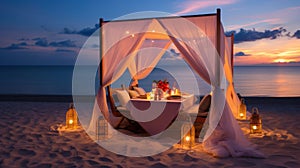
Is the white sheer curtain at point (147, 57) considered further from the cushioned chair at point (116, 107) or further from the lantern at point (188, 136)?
the lantern at point (188, 136)

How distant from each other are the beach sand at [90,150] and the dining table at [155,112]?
87 cm

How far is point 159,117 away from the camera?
16.7 feet

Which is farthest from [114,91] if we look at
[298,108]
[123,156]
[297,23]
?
[297,23]

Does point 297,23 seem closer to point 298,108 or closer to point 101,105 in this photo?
point 298,108

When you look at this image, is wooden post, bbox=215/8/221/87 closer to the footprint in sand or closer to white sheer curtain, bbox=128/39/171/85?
white sheer curtain, bbox=128/39/171/85

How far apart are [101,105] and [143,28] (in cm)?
172

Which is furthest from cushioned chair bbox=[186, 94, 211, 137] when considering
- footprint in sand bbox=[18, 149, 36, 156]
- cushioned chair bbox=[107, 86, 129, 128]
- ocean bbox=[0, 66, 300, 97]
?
footprint in sand bbox=[18, 149, 36, 156]

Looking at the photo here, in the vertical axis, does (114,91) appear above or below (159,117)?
above

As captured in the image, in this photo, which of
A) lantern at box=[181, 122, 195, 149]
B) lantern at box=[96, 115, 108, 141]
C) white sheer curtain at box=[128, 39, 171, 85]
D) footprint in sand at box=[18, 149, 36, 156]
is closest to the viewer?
footprint in sand at box=[18, 149, 36, 156]

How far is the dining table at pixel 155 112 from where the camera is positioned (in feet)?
16.5

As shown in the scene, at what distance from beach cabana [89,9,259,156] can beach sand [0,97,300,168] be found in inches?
12.7

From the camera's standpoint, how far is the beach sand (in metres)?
3.68

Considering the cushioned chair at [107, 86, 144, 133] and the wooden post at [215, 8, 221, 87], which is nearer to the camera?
the wooden post at [215, 8, 221, 87]

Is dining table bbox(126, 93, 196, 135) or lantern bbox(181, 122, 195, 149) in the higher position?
dining table bbox(126, 93, 196, 135)
